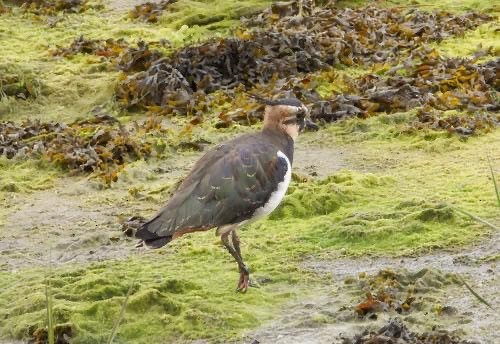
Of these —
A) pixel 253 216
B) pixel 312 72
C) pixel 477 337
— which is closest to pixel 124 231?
pixel 253 216

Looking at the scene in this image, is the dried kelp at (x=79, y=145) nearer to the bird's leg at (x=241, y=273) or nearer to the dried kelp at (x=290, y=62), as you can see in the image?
the dried kelp at (x=290, y=62)

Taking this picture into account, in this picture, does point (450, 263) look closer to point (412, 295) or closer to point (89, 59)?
point (412, 295)

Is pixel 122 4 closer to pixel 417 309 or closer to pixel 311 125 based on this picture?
pixel 311 125

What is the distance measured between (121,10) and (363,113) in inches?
279

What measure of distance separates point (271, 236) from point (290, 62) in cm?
486

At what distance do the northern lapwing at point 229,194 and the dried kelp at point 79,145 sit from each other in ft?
9.84

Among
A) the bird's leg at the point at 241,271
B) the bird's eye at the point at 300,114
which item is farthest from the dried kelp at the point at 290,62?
the bird's leg at the point at 241,271

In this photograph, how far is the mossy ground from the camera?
7.06 m

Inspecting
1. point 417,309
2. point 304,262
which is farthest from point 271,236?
point 417,309

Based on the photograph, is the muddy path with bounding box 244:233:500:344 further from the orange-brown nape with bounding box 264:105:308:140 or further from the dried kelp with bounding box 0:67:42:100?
the dried kelp with bounding box 0:67:42:100

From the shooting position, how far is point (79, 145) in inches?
437

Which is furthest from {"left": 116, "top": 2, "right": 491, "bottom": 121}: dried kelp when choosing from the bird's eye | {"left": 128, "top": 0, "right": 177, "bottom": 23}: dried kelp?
the bird's eye

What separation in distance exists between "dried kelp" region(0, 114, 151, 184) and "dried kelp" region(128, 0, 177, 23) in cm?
481

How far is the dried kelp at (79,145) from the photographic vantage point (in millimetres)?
10703
